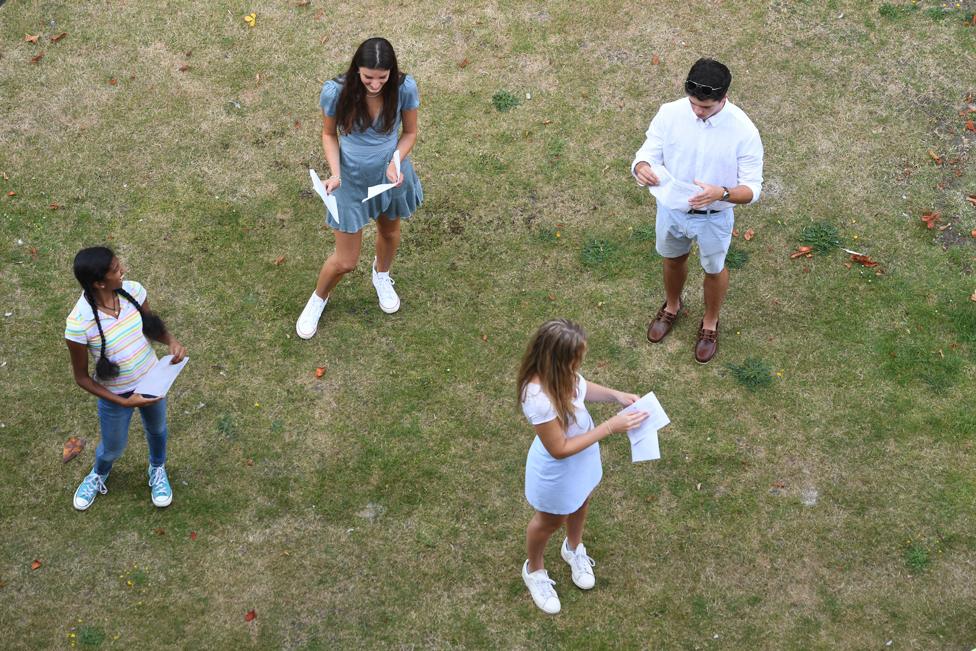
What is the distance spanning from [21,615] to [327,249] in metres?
3.24

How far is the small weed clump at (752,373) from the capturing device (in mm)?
6332

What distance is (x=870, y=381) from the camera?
6.31 meters

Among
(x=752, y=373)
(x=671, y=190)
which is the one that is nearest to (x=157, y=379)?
(x=671, y=190)

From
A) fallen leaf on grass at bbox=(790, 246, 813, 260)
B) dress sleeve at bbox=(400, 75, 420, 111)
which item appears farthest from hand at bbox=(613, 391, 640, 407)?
fallen leaf on grass at bbox=(790, 246, 813, 260)

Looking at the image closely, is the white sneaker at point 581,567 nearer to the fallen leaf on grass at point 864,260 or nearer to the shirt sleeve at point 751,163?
the shirt sleeve at point 751,163

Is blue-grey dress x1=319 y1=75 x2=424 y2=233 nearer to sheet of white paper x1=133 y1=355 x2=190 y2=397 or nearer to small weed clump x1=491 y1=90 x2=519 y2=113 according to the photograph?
sheet of white paper x1=133 y1=355 x2=190 y2=397

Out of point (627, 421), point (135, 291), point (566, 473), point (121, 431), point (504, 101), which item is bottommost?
point (121, 431)

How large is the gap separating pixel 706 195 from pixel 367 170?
2.10m

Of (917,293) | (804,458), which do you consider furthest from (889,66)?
(804,458)

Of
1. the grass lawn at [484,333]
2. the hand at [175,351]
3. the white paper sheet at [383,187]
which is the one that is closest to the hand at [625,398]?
the grass lawn at [484,333]

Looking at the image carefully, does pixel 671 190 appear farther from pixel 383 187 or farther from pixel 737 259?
pixel 383 187

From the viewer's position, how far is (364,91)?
18.7 feet

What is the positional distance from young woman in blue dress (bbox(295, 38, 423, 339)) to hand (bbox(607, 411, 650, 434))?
2365mm

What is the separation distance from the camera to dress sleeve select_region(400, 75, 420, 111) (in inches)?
231
